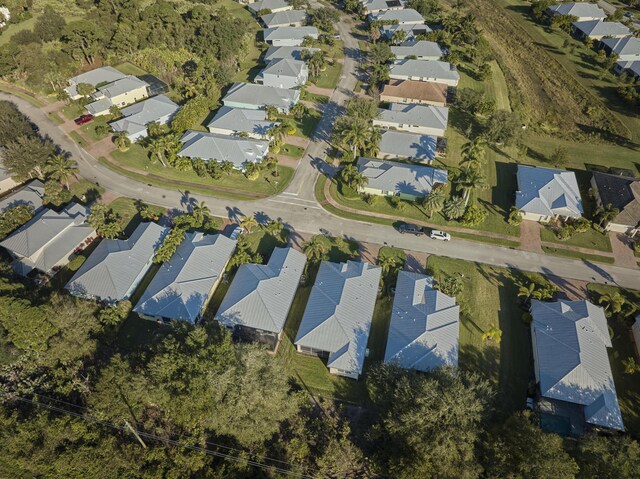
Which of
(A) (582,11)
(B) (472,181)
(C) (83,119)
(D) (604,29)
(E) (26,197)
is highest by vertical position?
(A) (582,11)

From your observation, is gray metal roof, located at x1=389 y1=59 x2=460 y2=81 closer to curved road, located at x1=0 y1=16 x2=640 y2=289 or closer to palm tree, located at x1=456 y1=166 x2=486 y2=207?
curved road, located at x1=0 y1=16 x2=640 y2=289

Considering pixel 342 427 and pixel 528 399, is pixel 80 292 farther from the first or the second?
pixel 528 399

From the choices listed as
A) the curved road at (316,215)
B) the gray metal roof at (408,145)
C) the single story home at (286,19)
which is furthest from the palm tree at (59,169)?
the single story home at (286,19)

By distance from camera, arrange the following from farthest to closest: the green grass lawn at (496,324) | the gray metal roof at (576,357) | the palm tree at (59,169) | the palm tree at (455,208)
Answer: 1. the palm tree at (59,169)
2. the palm tree at (455,208)
3. the green grass lawn at (496,324)
4. the gray metal roof at (576,357)

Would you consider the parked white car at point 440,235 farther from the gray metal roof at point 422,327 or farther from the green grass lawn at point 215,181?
the green grass lawn at point 215,181

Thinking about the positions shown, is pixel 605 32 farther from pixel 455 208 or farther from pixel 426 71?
pixel 455 208

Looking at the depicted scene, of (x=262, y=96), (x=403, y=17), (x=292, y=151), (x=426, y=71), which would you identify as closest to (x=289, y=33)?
(x=403, y=17)
